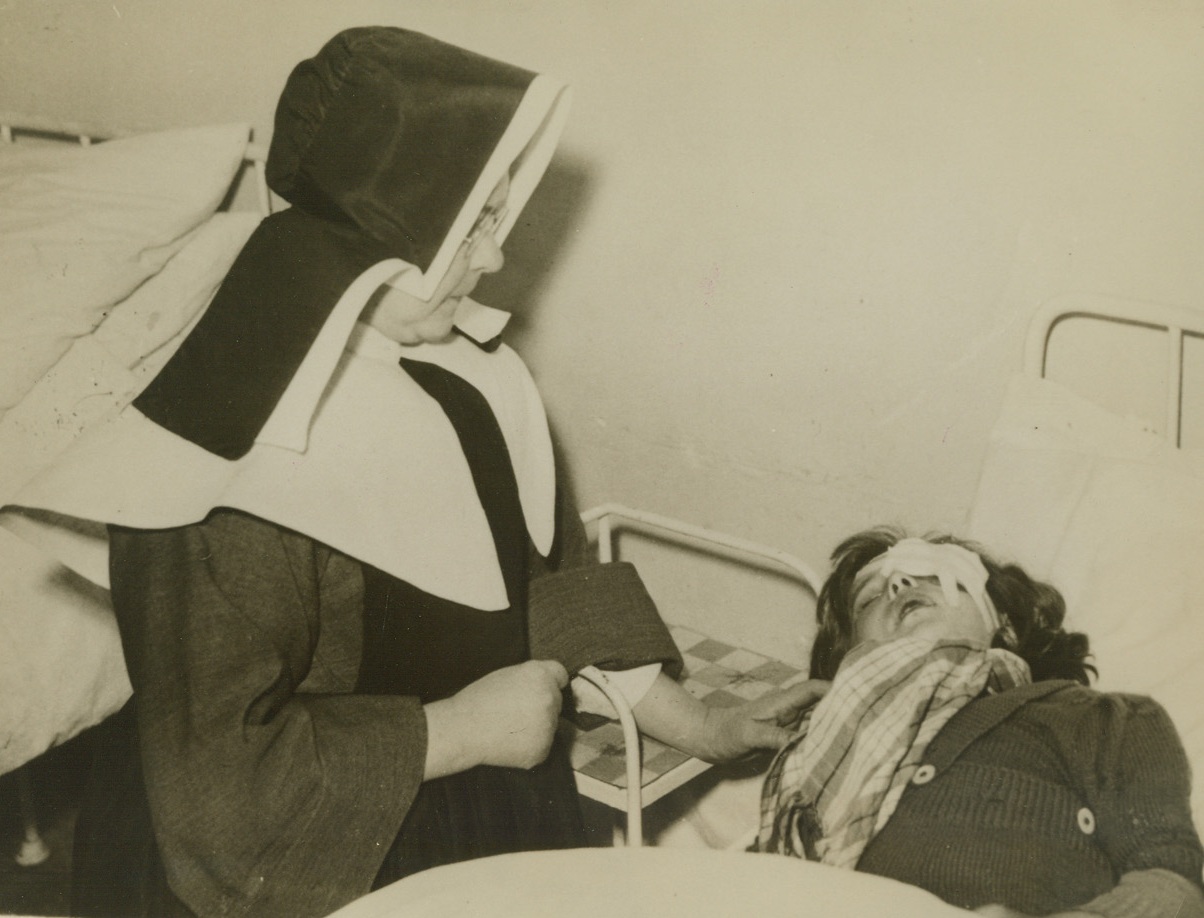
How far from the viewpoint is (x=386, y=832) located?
30.8 inches

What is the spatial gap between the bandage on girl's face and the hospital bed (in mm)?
80

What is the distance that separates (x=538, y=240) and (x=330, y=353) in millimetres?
476

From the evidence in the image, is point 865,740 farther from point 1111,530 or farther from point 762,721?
point 1111,530

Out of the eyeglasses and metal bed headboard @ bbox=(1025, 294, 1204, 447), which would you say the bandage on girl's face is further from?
the eyeglasses

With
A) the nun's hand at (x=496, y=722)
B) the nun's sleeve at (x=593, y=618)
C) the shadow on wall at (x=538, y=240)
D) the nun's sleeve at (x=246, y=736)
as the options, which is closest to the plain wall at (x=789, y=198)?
the shadow on wall at (x=538, y=240)

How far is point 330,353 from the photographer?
77cm

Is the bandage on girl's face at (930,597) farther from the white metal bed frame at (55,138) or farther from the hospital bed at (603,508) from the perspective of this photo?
the white metal bed frame at (55,138)

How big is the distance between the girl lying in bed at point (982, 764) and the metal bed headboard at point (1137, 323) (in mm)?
182

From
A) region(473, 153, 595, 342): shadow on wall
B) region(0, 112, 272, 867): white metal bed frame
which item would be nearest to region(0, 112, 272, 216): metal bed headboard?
region(0, 112, 272, 867): white metal bed frame

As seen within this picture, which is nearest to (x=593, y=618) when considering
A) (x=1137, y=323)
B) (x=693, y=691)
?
(x=693, y=691)

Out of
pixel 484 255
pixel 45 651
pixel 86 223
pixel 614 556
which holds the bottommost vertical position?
pixel 45 651

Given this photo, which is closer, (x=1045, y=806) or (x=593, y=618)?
(x=1045, y=806)

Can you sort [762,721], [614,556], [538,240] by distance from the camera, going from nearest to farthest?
[762,721]
[538,240]
[614,556]

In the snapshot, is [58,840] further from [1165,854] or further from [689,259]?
[1165,854]
